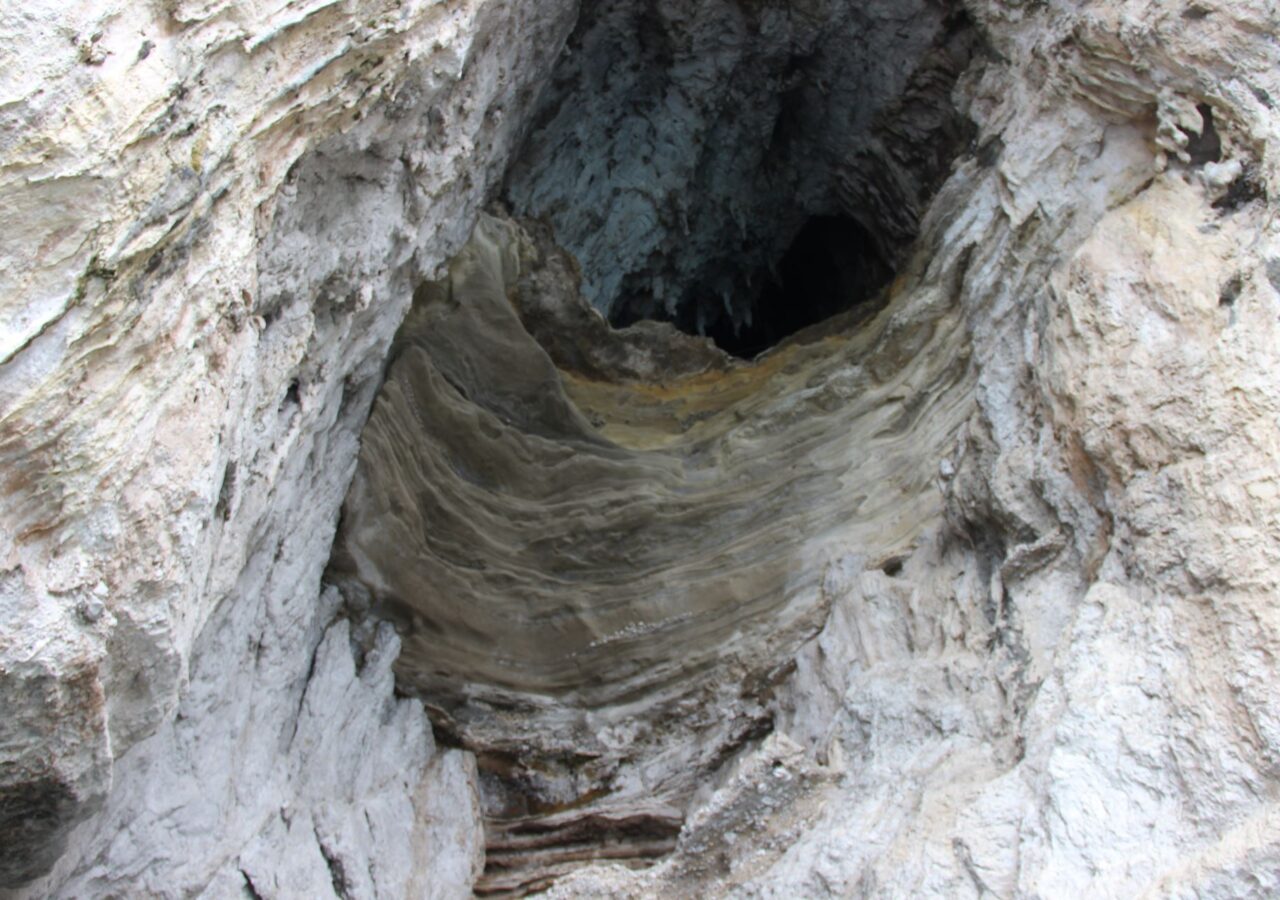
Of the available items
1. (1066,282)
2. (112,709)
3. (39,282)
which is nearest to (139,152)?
(39,282)

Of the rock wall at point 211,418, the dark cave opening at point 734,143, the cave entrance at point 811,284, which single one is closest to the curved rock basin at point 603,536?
the rock wall at point 211,418

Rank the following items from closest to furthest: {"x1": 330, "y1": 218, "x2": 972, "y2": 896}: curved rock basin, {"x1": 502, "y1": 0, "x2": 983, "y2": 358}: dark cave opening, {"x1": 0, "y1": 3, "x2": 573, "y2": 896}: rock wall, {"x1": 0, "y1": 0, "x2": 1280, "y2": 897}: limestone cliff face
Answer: {"x1": 0, "y1": 3, "x2": 573, "y2": 896}: rock wall
{"x1": 0, "y1": 0, "x2": 1280, "y2": 897}: limestone cliff face
{"x1": 330, "y1": 218, "x2": 972, "y2": 896}: curved rock basin
{"x1": 502, "y1": 0, "x2": 983, "y2": 358}: dark cave opening

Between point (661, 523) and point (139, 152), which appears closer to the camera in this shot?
A: point (139, 152)

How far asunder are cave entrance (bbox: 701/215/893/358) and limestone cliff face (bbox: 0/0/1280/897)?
3.61 feet

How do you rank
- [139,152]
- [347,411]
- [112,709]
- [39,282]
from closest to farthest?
[39,282] < [139,152] < [112,709] < [347,411]

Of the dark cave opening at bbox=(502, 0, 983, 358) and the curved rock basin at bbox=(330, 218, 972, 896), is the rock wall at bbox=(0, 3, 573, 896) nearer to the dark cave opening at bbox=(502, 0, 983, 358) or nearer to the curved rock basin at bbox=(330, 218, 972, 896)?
the curved rock basin at bbox=(330, 218, 972, 896)

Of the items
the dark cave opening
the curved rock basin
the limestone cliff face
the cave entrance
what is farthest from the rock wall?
the cave entrance

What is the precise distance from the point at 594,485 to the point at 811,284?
434 centimetres

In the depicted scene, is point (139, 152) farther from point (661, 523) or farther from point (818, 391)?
point (818, 391)

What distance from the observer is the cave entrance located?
8508 millimetres

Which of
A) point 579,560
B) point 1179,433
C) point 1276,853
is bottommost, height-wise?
point 1276,853

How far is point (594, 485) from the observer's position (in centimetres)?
571

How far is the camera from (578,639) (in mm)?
5410

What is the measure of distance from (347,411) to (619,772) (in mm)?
2030
